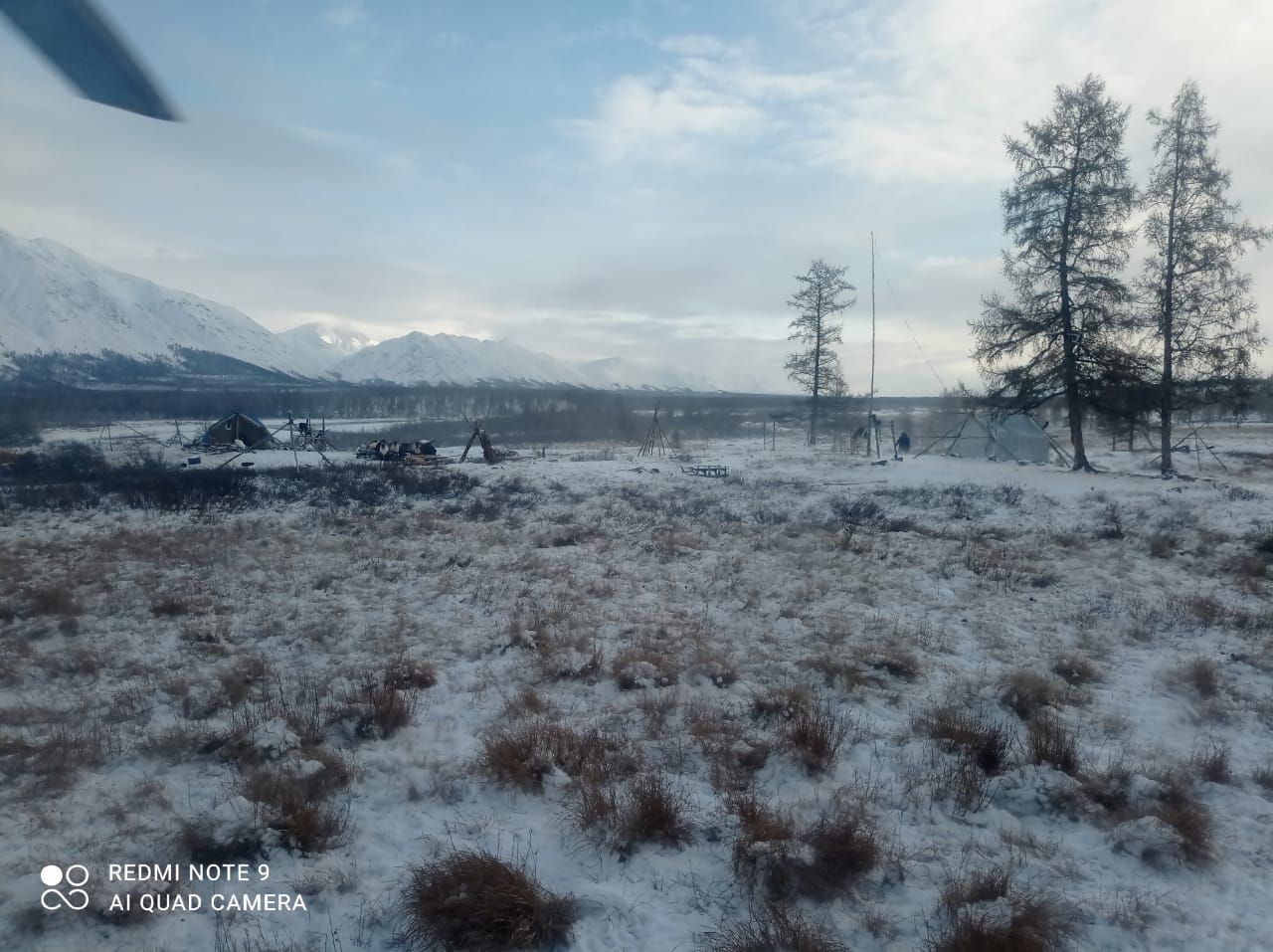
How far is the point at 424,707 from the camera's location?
21.9ft

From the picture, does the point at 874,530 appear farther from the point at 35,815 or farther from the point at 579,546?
the point at 35,815

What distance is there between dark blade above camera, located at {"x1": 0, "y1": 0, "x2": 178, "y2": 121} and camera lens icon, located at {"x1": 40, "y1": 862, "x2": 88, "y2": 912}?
411cm

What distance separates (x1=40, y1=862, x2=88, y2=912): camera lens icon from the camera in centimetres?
397

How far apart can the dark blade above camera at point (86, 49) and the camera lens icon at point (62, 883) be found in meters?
4.11

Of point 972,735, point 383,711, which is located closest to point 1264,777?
point 972,735

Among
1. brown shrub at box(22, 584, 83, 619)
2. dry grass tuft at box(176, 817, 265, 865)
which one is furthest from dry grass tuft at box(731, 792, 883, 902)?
brown shrub at box(22, 584, 83, 619)

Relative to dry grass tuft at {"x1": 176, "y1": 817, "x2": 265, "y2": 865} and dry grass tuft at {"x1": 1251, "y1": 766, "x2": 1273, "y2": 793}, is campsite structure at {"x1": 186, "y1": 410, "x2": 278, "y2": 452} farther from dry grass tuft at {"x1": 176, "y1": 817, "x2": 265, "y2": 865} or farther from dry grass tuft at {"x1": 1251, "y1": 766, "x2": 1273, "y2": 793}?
dry grass tuft at {"x1": 1251, "y1": 766, "x2": 1273, "y2": 793}

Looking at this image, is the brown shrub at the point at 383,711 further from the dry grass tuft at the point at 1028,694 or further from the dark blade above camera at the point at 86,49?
the dry grass tuft at the point at 1028,694

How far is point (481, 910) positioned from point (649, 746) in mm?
2255

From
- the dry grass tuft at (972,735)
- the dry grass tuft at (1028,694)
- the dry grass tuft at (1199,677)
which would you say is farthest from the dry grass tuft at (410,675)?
the dry grass tuft at (1199,677)

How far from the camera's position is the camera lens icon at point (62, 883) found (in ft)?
13.0

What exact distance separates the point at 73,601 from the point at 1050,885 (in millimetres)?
10950

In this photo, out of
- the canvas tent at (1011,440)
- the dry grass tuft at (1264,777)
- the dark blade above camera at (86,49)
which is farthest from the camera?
the canvas tent at (1011,440)

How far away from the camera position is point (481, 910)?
389 cm
